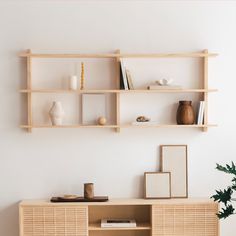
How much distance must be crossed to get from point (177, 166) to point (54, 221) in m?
1.10

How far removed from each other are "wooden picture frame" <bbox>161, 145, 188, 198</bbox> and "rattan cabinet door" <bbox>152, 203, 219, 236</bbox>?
21 centimetres

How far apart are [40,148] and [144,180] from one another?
0.90 metres

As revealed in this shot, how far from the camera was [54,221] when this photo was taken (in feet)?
13.5

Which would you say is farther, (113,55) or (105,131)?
(105,131)

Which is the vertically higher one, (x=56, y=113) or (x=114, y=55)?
(x=114, y=55)

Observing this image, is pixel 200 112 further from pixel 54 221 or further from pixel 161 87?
pixel 54 221

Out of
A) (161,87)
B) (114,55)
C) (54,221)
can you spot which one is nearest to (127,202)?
(54,221)

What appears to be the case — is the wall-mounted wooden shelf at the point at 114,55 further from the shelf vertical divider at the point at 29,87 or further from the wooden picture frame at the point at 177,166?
the wooden picture frame at the point at 177,166

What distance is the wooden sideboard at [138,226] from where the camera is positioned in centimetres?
410

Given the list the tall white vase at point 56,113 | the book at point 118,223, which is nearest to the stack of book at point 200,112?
the book at point 118,223

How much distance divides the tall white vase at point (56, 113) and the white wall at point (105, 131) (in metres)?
0.14

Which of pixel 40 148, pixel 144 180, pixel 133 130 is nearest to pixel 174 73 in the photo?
pixel 133 130

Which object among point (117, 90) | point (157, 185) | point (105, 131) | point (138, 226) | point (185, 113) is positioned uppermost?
point (117, 90)

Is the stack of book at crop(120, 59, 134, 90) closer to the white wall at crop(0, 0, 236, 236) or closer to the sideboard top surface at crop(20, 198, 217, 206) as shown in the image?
the white wall at crop(0, 0, 236, 236)
